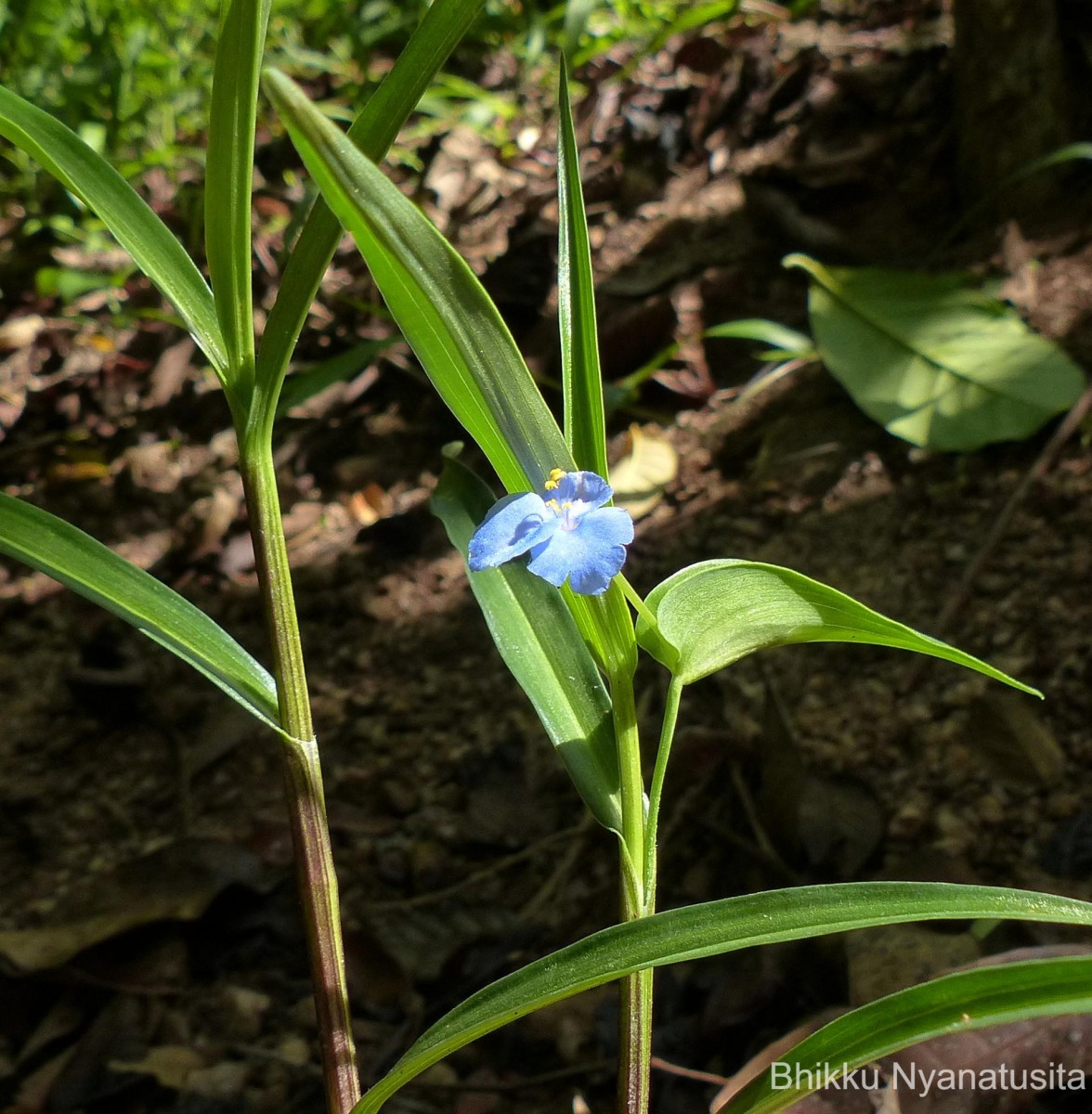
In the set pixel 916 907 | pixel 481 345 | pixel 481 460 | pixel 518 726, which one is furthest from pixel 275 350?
pixel 481 460

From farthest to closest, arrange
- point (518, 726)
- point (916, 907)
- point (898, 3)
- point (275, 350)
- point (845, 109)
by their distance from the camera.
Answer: point (898, 3)
point (845, 109)
point (518, 726)
point (275, 350)
point (916, 907)

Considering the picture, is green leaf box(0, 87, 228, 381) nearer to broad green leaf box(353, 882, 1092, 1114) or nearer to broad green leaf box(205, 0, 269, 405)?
broad green leaf box(205, 0, 269, 405)

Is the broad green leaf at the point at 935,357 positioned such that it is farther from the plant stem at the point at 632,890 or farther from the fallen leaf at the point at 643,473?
the plant stem at the point at 632,890

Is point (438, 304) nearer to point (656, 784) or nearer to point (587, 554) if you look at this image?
point (587, 554)

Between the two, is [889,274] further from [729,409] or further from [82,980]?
[82,980]

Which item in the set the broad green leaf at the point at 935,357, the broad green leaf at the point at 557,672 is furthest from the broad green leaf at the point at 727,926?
the broad green leaf at the point at 935,357

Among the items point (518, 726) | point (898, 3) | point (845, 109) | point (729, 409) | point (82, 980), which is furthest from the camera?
point (898, 3)
